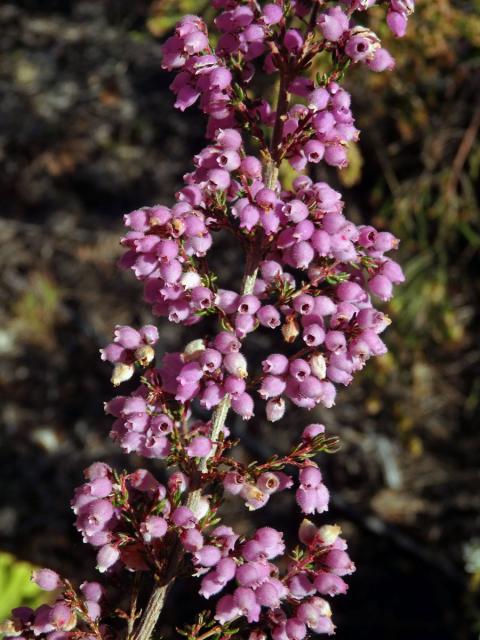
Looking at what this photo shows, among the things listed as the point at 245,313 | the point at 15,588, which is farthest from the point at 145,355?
the point at 15,588

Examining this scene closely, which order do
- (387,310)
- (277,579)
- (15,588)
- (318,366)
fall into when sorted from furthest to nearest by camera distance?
(387,310) → (15,588) → (277,579) → (318,366)

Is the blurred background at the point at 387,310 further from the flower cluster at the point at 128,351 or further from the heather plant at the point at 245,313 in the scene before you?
the flower cluster at the point at 128,351

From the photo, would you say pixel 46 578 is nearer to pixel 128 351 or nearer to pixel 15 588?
pixel 128 351

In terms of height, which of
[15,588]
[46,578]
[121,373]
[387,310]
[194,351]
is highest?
[194,351]

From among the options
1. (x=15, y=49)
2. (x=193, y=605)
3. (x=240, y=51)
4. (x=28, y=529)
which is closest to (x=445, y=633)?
(x=193, y=605)

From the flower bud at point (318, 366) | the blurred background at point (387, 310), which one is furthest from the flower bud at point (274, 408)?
the blurred background at point (387, 310)

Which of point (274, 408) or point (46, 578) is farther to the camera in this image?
point (46, 578)
